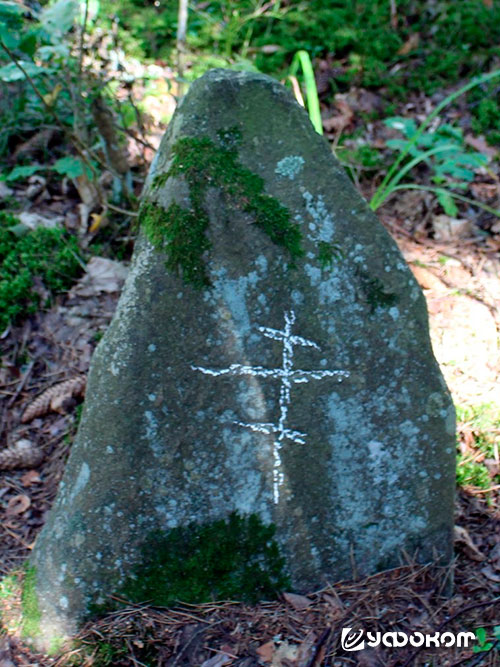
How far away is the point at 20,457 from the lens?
276 cm

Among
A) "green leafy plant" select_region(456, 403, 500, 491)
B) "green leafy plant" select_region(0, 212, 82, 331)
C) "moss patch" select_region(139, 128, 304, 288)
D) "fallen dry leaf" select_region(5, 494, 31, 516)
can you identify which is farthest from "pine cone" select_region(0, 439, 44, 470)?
"green leafy plant" select_region(456, 403, 500, 491)

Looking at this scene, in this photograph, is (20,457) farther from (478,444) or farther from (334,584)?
(478,444)

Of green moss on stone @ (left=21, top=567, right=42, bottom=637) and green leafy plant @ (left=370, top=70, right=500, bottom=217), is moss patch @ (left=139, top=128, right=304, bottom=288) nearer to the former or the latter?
green moss on stone @ (left=21, top=567, right=42, bottom=637)

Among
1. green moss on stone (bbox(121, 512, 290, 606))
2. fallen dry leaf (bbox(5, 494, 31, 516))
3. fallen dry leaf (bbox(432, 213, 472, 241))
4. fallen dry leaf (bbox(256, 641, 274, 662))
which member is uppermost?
fallen dry leaf (bbox(432, 213, 472, 241))

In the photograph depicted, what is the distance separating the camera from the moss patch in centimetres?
186

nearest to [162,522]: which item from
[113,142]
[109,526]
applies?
[109,526]

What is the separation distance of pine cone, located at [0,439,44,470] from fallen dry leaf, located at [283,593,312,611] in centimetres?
132

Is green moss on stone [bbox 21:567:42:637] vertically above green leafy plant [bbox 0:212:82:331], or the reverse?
green leafy plant [bbox 0:212:82:331]

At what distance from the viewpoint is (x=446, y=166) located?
315 centimetres

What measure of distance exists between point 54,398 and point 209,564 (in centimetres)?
127

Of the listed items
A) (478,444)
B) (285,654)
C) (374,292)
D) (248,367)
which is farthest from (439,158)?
(285,654)

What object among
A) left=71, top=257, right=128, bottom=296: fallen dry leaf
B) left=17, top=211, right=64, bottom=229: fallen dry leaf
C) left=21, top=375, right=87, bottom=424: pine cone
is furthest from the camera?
left=17, top=211, right=64, bottom=229: fallen dry leaf

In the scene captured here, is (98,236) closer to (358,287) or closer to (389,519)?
(358,287)

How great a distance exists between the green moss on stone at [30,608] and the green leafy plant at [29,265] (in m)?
1.45
